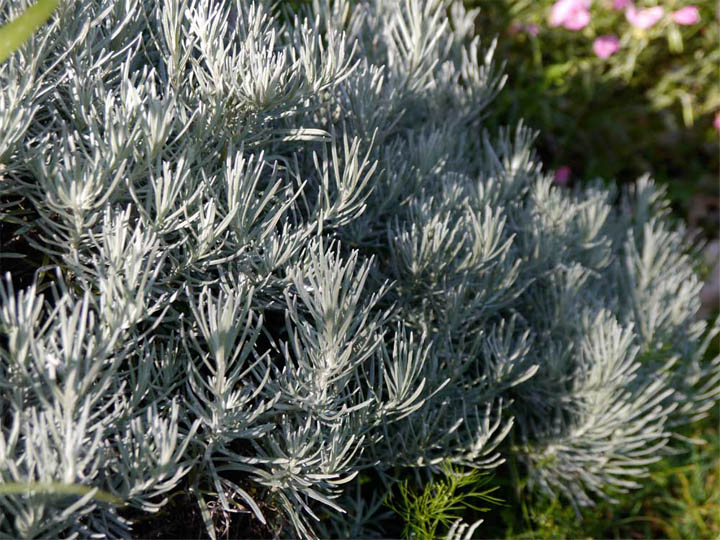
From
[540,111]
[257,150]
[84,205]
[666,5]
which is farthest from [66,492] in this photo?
[666,5]

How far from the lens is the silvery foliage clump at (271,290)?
3.35 feet

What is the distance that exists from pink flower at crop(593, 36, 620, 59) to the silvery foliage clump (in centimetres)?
126

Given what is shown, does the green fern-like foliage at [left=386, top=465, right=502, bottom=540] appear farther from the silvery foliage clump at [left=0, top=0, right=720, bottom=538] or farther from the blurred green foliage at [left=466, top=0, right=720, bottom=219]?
the blurred green foliage at [left=466, top=0, right=720, bottom=219]

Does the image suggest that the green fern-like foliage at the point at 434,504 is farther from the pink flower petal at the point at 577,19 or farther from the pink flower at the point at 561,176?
the pink flower petal at the point at 577,19

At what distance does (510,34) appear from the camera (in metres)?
2.91

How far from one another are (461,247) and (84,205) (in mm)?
802

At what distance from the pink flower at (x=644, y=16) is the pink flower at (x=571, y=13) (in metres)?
0.20

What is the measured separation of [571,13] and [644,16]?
0.33 m

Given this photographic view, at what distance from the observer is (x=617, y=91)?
3246mm

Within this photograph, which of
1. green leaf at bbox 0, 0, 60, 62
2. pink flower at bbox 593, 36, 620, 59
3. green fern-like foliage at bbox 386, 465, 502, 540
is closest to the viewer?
green leaf at bbox 0, 0, 60, 62

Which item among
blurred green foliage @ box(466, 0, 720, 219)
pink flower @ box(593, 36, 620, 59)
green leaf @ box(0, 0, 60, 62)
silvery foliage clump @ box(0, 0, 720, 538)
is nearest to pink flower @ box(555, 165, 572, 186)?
blurred green foliage @ box(466, 0, 720, 219)

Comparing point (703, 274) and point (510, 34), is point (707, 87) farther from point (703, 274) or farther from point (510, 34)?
point (703, 274)

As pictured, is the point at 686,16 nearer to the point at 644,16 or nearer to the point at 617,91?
the point at 644,16

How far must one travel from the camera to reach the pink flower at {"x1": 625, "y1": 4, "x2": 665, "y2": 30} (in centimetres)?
283
